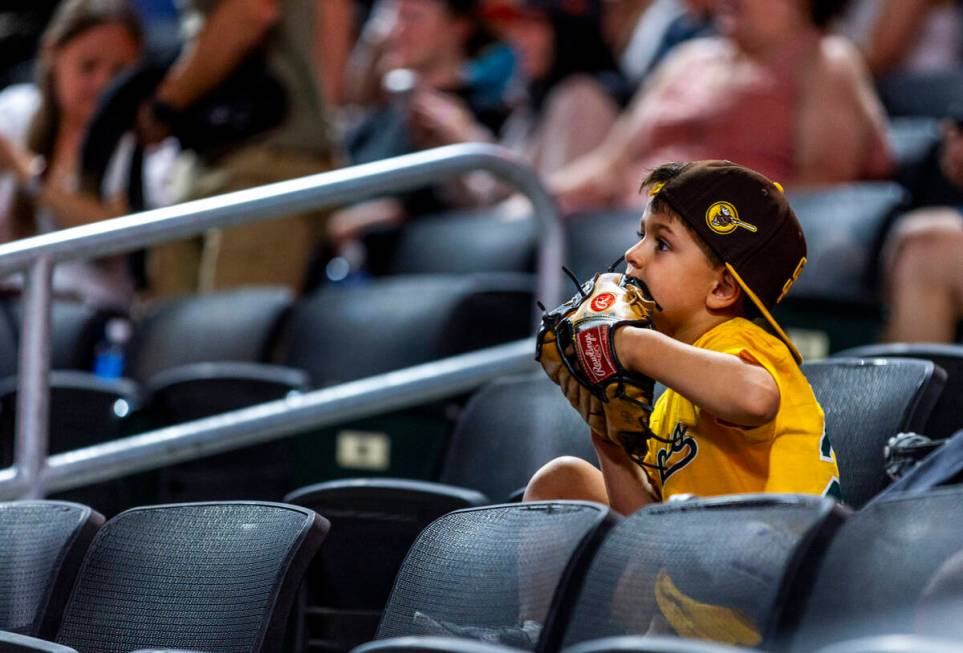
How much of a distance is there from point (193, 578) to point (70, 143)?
2.94m

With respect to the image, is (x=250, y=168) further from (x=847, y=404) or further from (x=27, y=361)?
(x=847, y=404)

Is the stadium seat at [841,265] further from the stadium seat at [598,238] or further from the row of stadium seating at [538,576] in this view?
the row of stadium seating at [538,576]

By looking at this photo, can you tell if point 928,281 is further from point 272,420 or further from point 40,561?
point 40,561

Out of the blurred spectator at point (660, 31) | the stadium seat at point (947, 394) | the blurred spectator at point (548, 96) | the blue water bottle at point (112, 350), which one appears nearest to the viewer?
the stadium seat at point (947, 394)

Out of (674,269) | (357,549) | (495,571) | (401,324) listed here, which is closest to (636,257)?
(674,269)

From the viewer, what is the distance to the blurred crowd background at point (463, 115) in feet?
13.2

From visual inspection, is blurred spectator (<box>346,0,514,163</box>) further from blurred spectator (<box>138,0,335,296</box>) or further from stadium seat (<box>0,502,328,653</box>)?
stadium seat (<box>0,502,328,653</box>)

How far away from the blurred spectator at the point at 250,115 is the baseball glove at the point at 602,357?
231 centimetres

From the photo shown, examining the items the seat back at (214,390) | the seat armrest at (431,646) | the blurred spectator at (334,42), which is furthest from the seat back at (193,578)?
the blurred spectator at (334,42)

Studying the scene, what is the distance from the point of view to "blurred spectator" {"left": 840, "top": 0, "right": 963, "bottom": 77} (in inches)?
182

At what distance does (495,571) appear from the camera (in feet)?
6.31

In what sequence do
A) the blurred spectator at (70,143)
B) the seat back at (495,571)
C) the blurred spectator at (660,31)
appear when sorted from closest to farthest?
the seat back at (495,571)
the blurred spectator at (70,143)
the blurred spectator at (660,31)

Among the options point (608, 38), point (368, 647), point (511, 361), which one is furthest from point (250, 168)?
point (368, 647)

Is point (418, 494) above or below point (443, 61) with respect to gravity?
below
